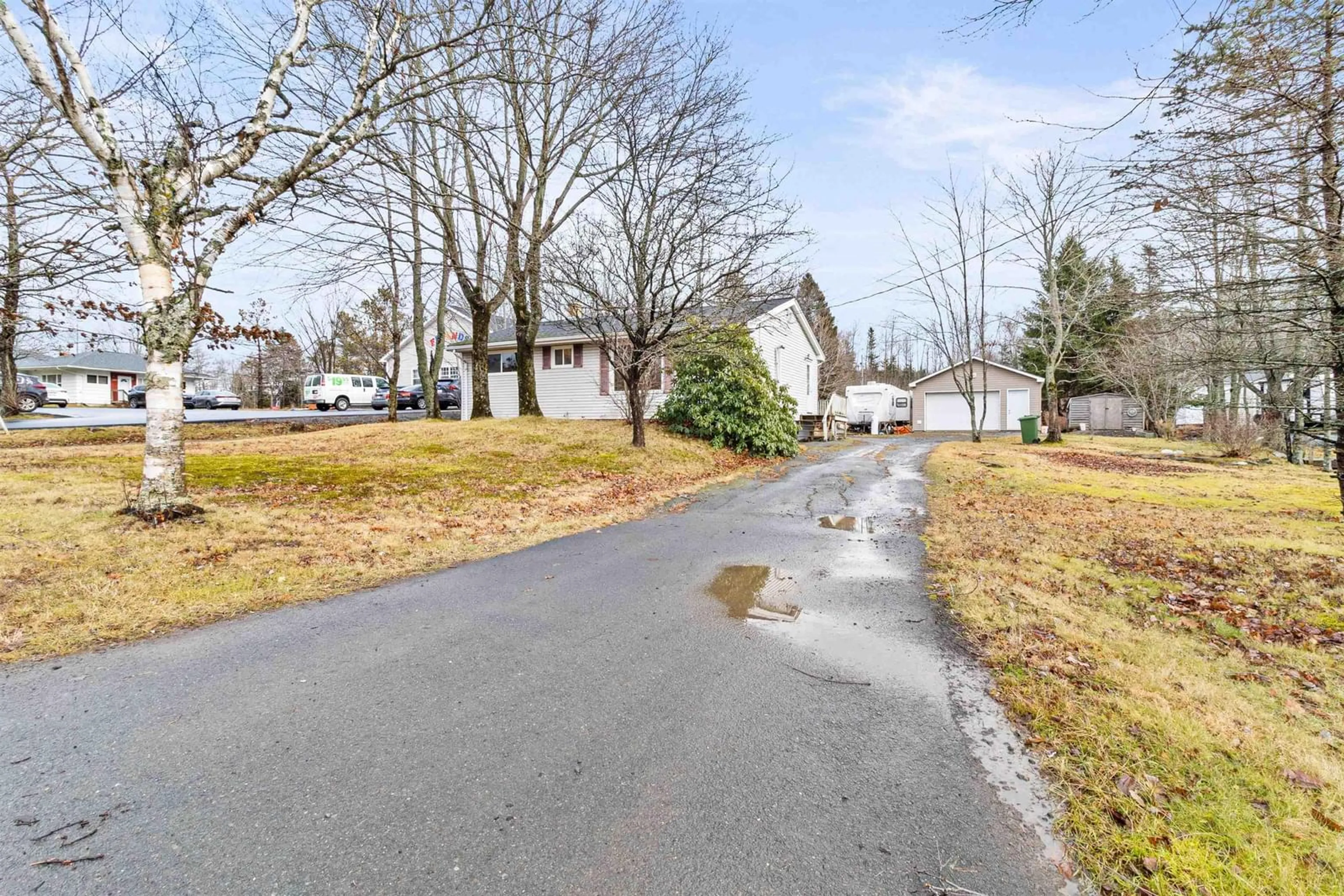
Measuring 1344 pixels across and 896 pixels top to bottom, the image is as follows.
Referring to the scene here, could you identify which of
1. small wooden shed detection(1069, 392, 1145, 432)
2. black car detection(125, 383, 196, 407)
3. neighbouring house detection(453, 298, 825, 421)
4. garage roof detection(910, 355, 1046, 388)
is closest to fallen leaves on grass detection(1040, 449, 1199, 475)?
neighbouring house detection(453, 298, 825, 421)

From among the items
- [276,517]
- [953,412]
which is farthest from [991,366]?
[276,517]

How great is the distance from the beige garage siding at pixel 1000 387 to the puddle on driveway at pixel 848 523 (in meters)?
25.5

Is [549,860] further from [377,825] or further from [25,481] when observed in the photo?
[25,481]

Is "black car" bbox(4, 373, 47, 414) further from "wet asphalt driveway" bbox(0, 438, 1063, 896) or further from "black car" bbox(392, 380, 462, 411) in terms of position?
"wet asphalt driveway" bbox(0, 438, 1063, 896)

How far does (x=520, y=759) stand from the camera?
96.0 inches

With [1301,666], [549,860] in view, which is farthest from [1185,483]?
[549,860]

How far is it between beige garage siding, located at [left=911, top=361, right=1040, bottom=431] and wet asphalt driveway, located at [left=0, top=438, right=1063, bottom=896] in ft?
100

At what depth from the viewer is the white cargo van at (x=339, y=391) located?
1166 inches

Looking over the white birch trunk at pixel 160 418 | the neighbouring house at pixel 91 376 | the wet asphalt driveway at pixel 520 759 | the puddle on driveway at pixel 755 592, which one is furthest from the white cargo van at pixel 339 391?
the puddle on driveway at pixel 755 592

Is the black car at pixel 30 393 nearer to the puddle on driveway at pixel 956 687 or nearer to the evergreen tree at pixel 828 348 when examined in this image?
the puddle on driveway at pixel 956 687

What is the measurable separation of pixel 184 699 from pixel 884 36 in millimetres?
8083

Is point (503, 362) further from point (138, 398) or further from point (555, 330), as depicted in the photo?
point (138, 398)

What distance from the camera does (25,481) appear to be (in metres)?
7.38

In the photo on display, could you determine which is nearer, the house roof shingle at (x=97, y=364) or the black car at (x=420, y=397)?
the black car at (x=420, y=397)
